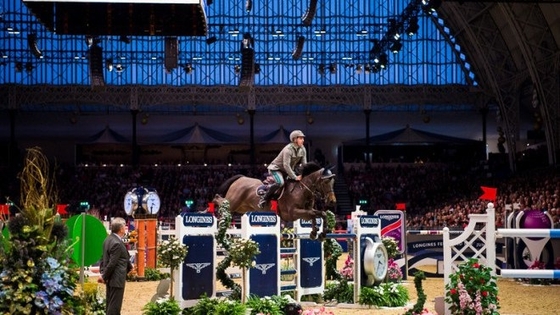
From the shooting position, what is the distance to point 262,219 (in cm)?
1323

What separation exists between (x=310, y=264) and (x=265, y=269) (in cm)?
161

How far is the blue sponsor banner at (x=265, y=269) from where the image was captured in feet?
42.8

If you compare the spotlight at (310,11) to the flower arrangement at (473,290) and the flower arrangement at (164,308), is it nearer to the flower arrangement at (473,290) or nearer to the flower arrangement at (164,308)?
the flower arrangement at (164,308)

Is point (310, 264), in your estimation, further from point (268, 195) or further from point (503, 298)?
point (503, 298)

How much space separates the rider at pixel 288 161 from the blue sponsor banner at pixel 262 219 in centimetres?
A: 145

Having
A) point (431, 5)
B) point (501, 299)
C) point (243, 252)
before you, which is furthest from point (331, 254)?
point (431, 5)

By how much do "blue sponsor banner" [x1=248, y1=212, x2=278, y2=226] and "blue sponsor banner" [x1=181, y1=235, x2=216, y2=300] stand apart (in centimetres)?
64

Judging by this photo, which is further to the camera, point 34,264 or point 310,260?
point 310,260

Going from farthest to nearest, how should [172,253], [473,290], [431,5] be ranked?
[431,5] < [172,253] < [473,290]

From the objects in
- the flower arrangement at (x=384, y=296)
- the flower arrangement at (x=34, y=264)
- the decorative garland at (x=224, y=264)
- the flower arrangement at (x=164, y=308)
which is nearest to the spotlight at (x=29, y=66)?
the flower arrangement at (x=384, y=296)

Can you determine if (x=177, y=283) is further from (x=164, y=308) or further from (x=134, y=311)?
(x=134, y=311)

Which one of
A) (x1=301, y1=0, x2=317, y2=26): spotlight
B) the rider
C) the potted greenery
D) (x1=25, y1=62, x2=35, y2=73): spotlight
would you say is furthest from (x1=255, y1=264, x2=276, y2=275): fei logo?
Answer: (x1=25, y1=62, x2=35, y2=73): spotlight

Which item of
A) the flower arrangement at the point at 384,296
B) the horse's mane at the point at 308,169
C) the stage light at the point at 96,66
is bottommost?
the flower arrangement at the point at 384,296

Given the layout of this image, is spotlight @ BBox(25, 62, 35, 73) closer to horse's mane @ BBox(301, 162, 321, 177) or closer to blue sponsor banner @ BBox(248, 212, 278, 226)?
horse's mane @ BBox(301, 162, 321, 177)
